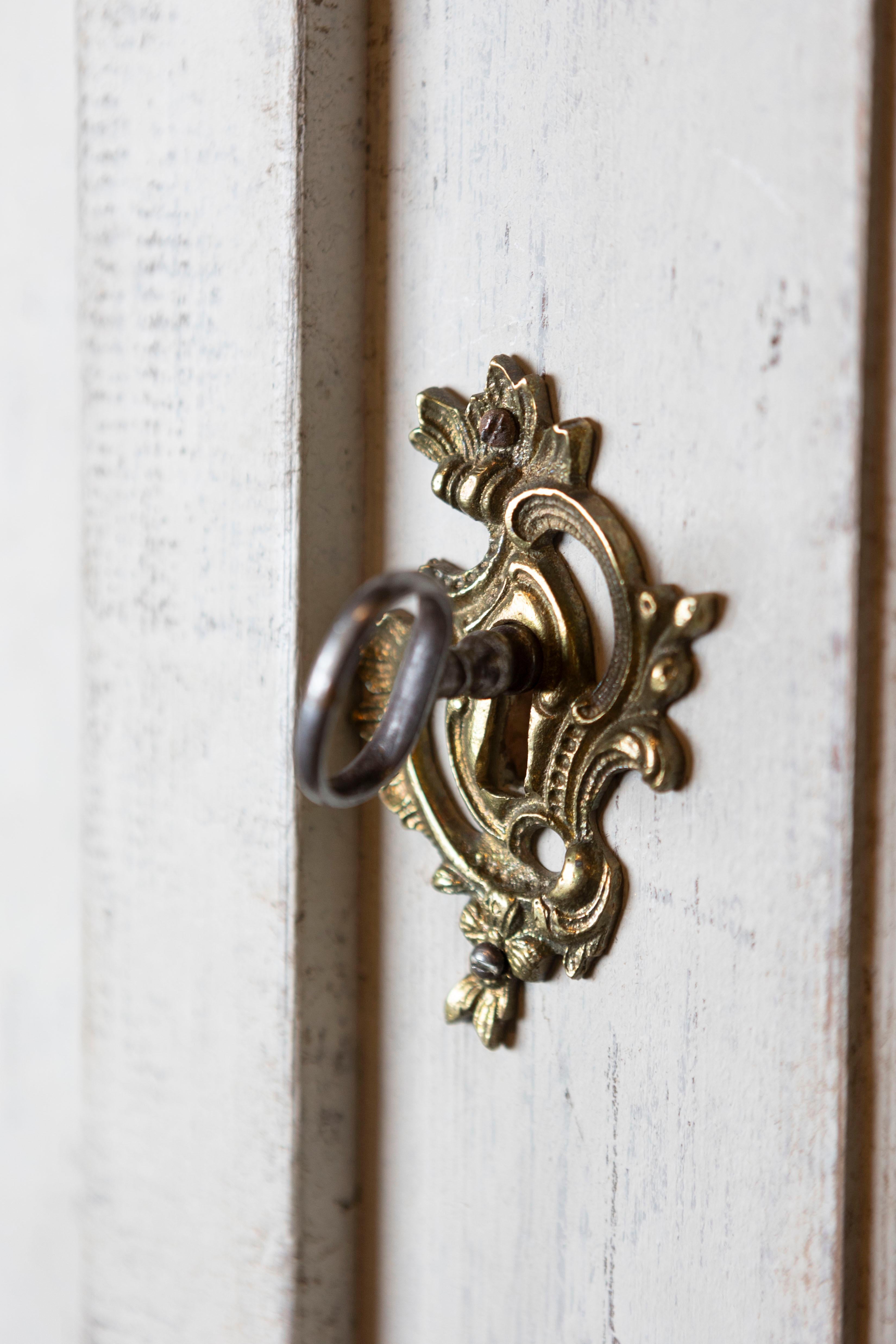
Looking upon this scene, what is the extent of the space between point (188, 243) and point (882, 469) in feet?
0.93

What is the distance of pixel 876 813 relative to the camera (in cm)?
28

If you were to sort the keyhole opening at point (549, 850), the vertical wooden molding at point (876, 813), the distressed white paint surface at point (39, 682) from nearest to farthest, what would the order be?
the vertical wooden molding at point (876, 813)
the keyhole opening at point (549, 850)
the distressed white paint surface at point (39, 682)

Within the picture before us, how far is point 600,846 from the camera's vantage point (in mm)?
336

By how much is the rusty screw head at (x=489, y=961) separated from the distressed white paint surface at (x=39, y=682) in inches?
16.0

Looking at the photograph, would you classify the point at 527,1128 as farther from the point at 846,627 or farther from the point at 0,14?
the point at 0,14

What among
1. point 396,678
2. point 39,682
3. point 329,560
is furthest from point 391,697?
point 39,682

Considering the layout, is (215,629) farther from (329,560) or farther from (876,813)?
(876,813)

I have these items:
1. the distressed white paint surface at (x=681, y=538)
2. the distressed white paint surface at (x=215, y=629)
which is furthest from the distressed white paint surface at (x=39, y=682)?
the distressed white paint surface at (x=681, y=538)

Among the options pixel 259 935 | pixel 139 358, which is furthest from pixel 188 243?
pixel 259 935

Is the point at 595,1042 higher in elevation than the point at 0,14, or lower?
lower

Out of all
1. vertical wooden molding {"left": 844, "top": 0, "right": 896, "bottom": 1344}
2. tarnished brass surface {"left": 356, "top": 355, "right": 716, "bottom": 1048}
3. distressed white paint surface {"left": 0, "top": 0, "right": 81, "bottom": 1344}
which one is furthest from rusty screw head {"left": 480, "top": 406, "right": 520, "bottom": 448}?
distressed white paint surface {"left": 0, "top": 0, "right": 81, "bottom": 1344}

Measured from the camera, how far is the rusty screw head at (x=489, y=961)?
37 centimetres

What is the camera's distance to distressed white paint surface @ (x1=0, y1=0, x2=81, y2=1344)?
657 millimetres

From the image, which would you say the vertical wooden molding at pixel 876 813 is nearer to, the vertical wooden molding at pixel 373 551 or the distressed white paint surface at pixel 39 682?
the vertical wooden molding at pixel 373 551
